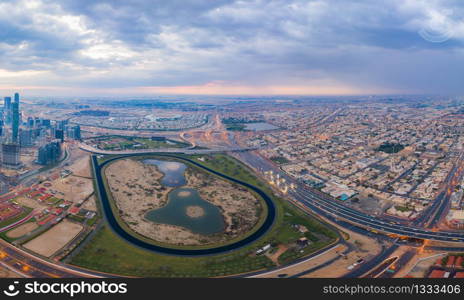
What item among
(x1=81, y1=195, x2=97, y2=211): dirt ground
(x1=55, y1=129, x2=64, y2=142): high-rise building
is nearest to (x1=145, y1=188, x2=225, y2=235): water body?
(x1=81, y1=195, x2=97, y2=211): dirt ground

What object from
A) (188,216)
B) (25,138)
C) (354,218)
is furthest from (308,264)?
(25,138)

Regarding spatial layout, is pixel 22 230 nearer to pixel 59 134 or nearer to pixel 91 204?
pixel 91 204

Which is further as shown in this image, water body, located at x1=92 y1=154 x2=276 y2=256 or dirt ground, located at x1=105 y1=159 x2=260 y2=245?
dirt ground, located at x1=105 y1=159 x2=260 y2=245

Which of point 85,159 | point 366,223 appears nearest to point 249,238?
point 366,223

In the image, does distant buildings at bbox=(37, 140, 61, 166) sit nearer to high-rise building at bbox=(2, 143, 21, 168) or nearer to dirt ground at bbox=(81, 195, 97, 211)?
high-rise building at bbox=(2, 143, 21, 168)

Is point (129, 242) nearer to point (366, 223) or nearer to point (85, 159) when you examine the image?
point (366, 223)

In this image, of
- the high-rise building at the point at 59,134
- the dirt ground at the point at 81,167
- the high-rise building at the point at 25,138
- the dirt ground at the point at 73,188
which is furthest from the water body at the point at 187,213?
the high-rise building at the point at 25,138
